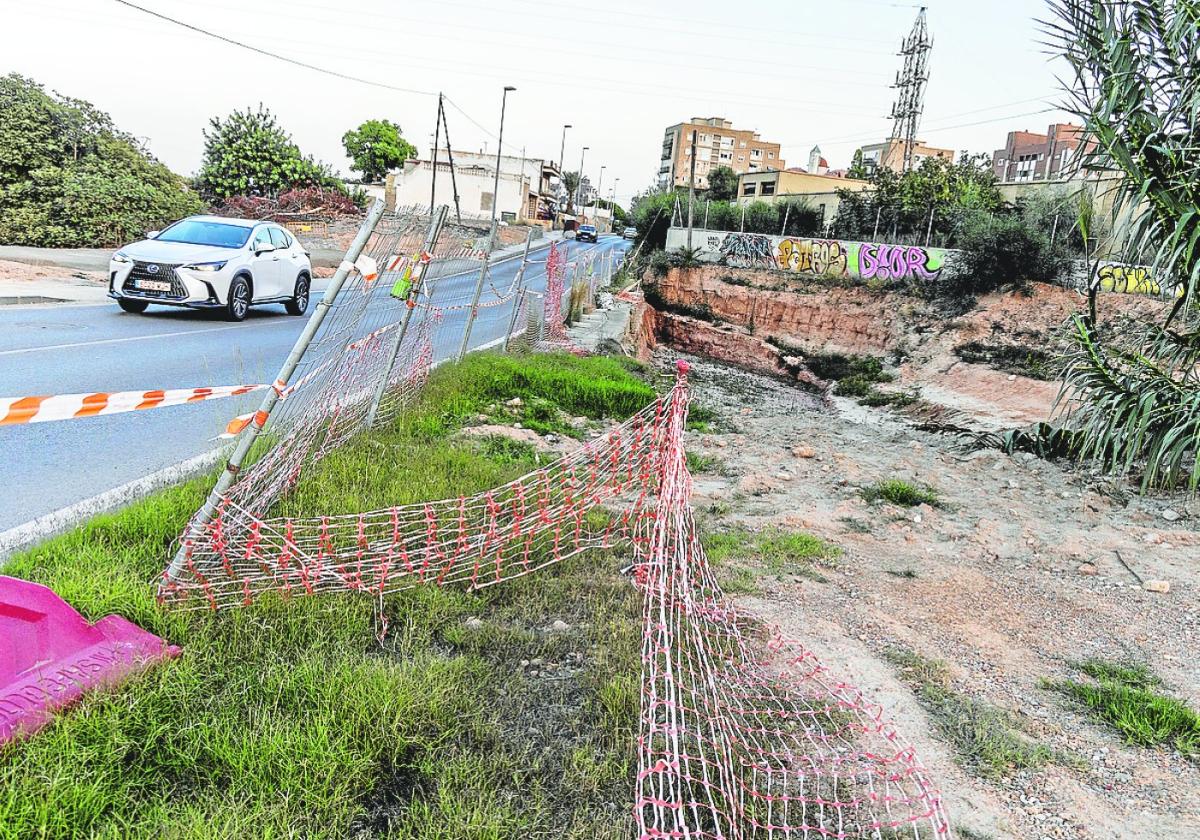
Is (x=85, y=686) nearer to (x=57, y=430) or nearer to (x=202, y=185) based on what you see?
(x=57, y=430)

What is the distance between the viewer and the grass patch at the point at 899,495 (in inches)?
311

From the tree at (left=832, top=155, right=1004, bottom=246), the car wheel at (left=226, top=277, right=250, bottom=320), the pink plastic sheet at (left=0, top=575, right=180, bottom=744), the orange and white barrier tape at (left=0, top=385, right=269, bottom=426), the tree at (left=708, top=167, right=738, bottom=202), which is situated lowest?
the pink plastic sheet at (left=0, top=575, right=180, bottom=744)

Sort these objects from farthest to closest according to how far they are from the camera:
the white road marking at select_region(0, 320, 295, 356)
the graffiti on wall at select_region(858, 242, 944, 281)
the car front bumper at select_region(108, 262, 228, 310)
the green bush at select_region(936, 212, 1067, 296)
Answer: the graffiti on wall at select_region(858, 242, 944, 281) → the green bush at select_region(936, 212, 1067, 296) → the car front bumper at select_region(108, 262, 228, 310) → the white road marking at select_region(0, 320, 295, 356)

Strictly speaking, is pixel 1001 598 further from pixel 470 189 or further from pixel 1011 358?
pixel 470 189

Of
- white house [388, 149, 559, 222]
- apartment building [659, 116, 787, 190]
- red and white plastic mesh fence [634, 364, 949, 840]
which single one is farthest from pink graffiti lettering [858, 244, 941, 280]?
apartment building [659, 116, 787, 190]

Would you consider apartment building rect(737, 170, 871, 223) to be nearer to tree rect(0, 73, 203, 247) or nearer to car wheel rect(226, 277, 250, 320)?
tree rect(0, 73, 203, 247)

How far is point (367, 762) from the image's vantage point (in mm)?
2660

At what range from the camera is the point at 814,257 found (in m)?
29.8

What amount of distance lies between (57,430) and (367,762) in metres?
4.99

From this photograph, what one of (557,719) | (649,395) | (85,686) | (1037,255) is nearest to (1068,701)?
(557,719)

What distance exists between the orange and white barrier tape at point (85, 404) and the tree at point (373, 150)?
228ft

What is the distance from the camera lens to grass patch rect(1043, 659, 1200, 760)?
371 cm

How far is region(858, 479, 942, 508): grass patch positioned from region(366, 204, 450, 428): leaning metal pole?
5036mm

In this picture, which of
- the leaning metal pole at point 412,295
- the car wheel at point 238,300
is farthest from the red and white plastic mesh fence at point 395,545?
the car wheel at point 238,300
